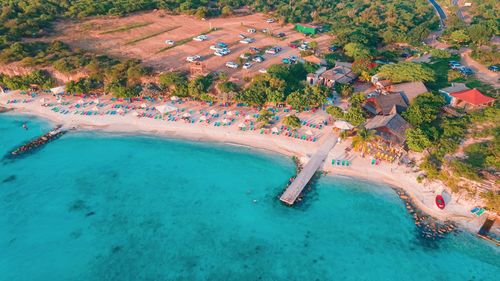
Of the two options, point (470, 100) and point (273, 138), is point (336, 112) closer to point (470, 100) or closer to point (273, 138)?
point (273, 138)

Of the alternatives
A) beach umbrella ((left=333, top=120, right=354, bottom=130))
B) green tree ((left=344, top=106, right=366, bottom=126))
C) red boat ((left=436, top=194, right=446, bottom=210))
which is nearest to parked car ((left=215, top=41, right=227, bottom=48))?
green tree ((left=344, top=106, right=366, bottom=126))

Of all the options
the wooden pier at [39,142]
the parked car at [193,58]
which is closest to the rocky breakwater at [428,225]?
the parked car at [193,58]

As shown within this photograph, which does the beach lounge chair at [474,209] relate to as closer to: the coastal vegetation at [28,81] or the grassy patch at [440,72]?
the grassy patch at [440,72]

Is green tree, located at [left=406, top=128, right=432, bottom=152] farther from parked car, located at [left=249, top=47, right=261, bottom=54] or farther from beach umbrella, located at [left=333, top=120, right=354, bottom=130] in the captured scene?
parked car, located at [left=249, top=47, right=261, bottom=54]

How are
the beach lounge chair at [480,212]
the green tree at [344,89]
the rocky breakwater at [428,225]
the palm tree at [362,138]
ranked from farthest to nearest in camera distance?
the green tree at [344,89] < the palm tree at [362,138] < the beach lounge chair at [480,212] < the rocky breakwater at [428,225]

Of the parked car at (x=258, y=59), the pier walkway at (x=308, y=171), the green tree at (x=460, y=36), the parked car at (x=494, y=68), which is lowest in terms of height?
the pier walkway at (x=308, y=171)

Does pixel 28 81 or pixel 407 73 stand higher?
pixel 407 73

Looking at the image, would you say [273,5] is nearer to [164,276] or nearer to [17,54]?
[17,54]

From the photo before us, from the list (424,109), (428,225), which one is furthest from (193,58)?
(428,225)
